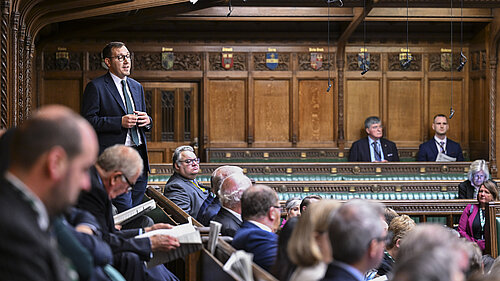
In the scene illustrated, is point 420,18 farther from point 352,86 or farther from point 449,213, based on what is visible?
point 449,213

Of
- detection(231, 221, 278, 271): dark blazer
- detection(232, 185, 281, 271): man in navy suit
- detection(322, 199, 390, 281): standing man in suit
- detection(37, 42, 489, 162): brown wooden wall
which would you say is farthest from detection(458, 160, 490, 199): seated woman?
detection(322, 199, 390, 281): standing man in suit

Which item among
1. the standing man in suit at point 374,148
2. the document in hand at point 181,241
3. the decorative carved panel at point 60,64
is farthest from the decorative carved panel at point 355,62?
the document in hand at point 181,241

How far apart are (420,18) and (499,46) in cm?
145

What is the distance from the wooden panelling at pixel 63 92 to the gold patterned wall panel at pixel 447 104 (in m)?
6.06

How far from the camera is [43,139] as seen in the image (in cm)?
171

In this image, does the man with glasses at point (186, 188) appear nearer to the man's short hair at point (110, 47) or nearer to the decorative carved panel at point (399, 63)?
the man's short hair at point (110, 47)

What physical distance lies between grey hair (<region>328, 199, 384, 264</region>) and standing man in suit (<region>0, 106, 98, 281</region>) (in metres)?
0.86

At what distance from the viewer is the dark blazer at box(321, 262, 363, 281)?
2.25 metres

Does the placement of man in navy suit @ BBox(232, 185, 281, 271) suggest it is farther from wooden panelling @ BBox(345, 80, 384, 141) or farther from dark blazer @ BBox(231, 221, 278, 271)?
wooden panelling @ BBox(345, 80, 384, 141)

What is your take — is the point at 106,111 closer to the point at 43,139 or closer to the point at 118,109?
the point at 118,109

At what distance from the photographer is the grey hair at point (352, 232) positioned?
2.26 meters

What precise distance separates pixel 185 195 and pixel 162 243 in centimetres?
239

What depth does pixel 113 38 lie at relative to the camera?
39.2ft

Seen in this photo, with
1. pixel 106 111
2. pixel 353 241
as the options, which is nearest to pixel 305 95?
pixel 106 111
